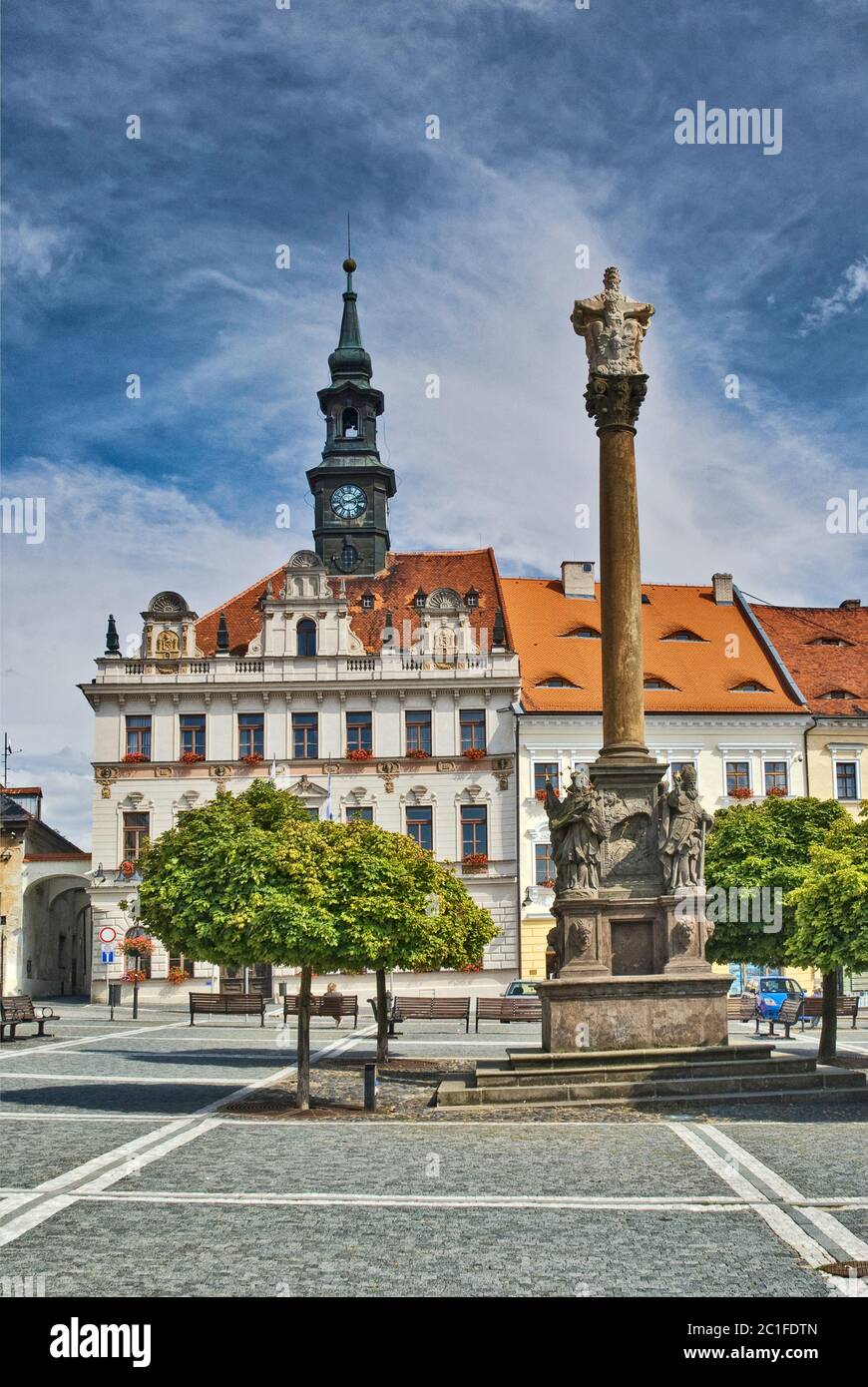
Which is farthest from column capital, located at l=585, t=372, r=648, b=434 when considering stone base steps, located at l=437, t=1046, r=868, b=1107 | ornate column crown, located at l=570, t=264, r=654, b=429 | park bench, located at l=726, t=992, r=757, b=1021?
park bench, located at l=726, t=992, r=757, b=1021

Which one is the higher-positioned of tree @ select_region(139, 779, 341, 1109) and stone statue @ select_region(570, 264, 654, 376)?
stone statue @ select_region(570, 264, 654, 376)

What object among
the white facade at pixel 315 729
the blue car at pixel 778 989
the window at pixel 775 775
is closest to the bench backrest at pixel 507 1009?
the blue car at pixel 778 989

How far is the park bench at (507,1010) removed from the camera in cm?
3403

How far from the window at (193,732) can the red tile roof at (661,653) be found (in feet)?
34.8

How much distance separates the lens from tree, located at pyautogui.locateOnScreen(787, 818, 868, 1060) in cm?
1822

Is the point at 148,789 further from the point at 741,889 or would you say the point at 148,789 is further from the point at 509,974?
the point at 741,889

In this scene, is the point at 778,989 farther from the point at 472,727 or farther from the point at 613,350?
the point at 613,350

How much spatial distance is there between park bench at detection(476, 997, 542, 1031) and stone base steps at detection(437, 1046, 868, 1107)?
51.1 feet

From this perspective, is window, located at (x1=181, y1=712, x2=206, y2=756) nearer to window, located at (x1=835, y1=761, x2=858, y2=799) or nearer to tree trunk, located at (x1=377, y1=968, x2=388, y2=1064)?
window, located at (x1=835, y1=761, x2=858, y2=799)

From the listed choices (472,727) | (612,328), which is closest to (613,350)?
(612,328)

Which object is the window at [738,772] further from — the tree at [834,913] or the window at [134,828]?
the tree at [834,913]
